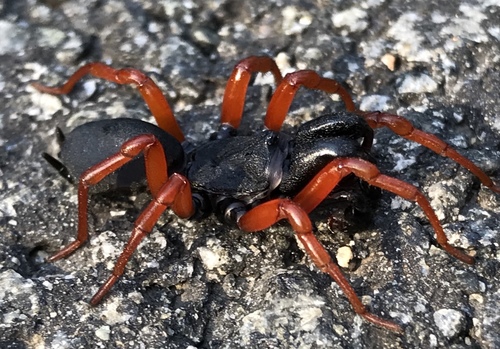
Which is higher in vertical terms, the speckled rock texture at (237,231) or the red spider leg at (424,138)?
the red spider leg at (424,138)

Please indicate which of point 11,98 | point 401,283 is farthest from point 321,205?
point 11,98

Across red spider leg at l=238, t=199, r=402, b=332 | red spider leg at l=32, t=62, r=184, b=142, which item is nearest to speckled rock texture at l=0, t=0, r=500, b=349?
red spider leg at l=238, t=199, r=402, b=332

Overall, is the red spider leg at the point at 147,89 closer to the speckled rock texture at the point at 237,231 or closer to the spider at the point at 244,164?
the spider at the point at 244,164

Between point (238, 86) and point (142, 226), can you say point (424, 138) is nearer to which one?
point (238, 86)

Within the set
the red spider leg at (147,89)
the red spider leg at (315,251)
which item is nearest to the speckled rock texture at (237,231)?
the red spider leg at (315,251)

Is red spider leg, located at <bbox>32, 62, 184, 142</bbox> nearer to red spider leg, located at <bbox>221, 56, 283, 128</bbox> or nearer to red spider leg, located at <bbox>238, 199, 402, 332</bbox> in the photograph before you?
red spider leg, located at <bbox>221, 56, 283, 128</bbox>

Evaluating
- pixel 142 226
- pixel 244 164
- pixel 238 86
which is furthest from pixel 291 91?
pixel 142 226
